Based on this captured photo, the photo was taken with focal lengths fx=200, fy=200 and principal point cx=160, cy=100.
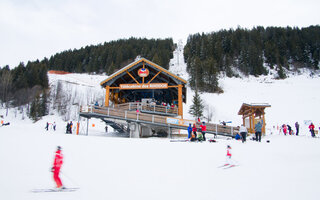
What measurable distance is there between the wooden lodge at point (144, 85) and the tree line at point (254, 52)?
32563 mm

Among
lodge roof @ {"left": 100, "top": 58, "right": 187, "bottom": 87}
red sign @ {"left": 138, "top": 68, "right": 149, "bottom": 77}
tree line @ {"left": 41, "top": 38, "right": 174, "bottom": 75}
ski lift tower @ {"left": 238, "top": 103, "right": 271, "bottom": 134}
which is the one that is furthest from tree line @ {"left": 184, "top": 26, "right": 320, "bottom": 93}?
ski lift tower @ {"left": 238, "top": 103, "right": 271, "bottom": 134}

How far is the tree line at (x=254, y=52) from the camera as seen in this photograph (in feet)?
227

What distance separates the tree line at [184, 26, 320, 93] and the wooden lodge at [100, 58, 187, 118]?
1282 inches

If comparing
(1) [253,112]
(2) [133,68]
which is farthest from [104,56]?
(1) [253,112]

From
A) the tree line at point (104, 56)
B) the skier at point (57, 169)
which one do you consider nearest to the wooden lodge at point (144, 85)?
the skier at point (57, 169)

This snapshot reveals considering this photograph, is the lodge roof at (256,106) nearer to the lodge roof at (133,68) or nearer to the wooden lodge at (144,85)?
the wooden lodge at (144,85)

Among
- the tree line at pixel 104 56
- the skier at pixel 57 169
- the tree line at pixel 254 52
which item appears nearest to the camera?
the skier at pixel 57 169

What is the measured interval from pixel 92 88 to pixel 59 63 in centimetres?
4324

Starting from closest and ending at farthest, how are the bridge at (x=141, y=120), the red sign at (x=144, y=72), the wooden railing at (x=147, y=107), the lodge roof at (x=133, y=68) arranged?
the bridge at (x=141, y=120) < the wooden railing at (x=147, y=107) < the lodge roof at (x=133, y=68) < the red sign at (x=144, y=72)

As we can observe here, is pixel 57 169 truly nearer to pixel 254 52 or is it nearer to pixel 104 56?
pixel 254 52

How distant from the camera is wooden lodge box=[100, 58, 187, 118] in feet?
73.9

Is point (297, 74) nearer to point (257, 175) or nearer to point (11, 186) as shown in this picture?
point (257, 175)

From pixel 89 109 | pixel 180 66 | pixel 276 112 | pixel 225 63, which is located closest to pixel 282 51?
pixel 225 63

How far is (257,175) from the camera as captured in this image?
20.6 ft
